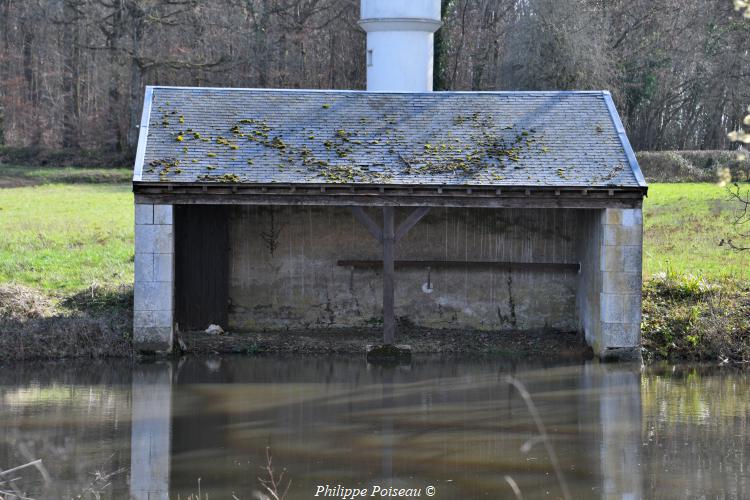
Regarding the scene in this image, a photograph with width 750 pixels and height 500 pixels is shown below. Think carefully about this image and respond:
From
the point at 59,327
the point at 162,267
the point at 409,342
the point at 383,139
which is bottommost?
the point at 409,342

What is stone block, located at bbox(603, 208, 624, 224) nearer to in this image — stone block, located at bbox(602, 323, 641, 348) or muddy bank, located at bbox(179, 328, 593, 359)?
stone block, located at bbox(602, 323, 641, 348)

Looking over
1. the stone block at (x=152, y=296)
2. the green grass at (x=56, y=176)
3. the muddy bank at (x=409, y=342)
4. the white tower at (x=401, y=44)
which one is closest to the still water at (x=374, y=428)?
the muddy bank at (x=409, y=342)

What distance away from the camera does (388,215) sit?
50.6 feet

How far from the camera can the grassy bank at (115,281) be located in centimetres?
1532

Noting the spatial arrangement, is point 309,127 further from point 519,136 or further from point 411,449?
point 411,449

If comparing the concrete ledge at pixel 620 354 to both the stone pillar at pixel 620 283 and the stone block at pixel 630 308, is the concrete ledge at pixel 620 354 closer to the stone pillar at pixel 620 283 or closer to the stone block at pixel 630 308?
the stone pillar at pixel 620 283

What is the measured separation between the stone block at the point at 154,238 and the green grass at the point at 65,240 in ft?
9.10

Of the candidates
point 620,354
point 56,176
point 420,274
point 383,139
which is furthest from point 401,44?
point 56,176

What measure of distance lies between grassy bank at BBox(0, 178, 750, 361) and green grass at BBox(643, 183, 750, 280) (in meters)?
0.02

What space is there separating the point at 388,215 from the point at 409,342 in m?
1.95

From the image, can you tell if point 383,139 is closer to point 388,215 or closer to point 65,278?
point 388,215

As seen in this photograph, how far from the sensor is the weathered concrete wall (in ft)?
55.8

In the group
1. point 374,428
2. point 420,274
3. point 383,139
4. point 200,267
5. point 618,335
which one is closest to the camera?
point 374,428

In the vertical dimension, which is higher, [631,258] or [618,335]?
[631,258]
